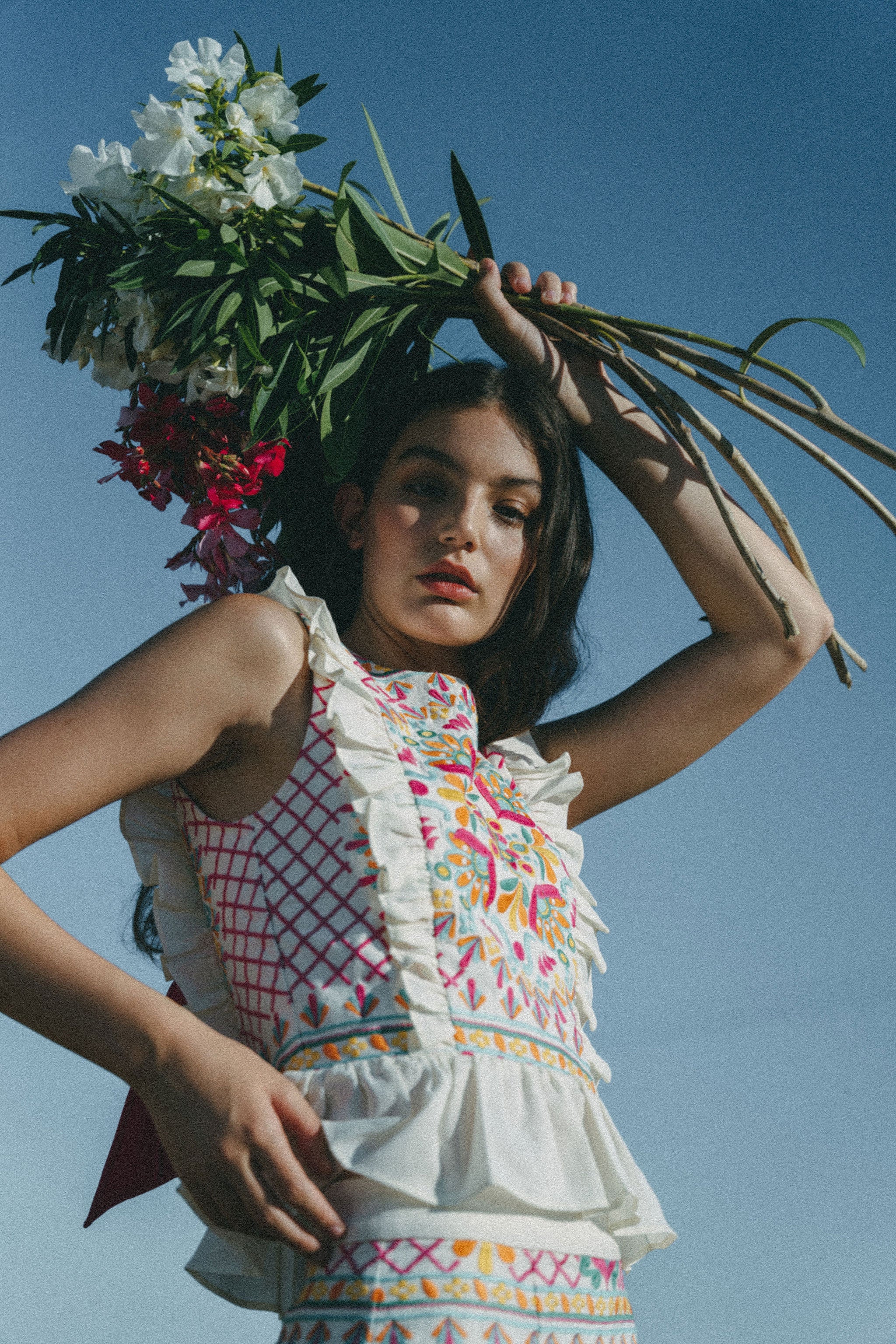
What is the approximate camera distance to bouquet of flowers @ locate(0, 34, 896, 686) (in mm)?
2189

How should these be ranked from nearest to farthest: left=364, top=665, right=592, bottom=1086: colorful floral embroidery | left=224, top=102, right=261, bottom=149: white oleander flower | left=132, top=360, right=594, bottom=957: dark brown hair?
1. left=364, top=665, right=592, bottom=1086: colorful floral embroidery
2. left=224, top=102, right=261, bottom=149: white oleander flower
3. left=132, top=360, right=594, bottom=957: dark brown hair

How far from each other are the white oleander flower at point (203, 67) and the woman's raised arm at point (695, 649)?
2.02ft

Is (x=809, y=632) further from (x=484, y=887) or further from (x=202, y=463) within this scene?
(x=202, y=463)

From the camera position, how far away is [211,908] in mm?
1973

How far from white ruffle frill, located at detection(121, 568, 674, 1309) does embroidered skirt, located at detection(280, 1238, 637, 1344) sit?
0.09 feet

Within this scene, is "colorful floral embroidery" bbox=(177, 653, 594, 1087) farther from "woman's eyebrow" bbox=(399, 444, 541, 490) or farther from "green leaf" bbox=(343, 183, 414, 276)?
"green leaf" bbox=(343, 183, 414, 276)

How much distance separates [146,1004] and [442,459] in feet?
3.76

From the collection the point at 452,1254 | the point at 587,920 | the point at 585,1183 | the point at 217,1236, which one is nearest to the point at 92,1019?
the point at 217,1236

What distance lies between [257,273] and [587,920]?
1.25m

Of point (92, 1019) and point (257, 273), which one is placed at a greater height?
point (257, 273)

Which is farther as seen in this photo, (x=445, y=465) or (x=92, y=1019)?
(x=445, y=465)

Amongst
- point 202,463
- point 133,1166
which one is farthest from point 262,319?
point 133,1166

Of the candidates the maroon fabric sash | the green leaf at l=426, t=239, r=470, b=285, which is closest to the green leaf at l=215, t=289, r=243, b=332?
the green leaf at l=426, t=239, r=470, b=285

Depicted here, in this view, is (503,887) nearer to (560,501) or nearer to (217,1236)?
(217,1236)
